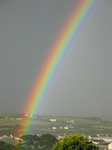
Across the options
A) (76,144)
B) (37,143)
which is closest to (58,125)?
(37,143)

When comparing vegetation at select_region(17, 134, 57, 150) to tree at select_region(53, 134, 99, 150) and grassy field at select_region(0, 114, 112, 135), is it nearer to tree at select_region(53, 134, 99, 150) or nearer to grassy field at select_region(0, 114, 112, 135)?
grassy field at select_region(0, 114, 112, 135)

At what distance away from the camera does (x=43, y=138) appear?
1853 inches

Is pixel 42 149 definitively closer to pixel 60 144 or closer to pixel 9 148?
pixel 9 148

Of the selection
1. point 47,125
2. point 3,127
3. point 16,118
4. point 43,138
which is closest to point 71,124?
point 47,125

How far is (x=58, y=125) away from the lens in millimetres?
80750

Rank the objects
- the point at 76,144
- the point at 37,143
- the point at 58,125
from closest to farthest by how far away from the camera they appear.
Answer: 1. the point at 76,144
2. the point at 37,143
3. the point at 58,125

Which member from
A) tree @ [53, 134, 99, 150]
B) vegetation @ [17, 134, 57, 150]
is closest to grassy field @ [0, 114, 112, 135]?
vegetation @ [17, 134, 57, 150]

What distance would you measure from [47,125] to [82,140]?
58.8 meters

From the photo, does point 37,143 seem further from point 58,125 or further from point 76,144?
point 58,125

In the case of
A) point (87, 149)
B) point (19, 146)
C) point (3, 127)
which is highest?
point (3, 127)

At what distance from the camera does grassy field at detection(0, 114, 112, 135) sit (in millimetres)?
67794

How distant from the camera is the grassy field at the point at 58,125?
67.8 m

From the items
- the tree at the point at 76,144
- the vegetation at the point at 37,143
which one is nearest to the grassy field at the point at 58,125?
the vegetation at the point at 37,143

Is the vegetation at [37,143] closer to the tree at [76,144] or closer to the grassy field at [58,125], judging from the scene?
the grassy field at [58,125]
